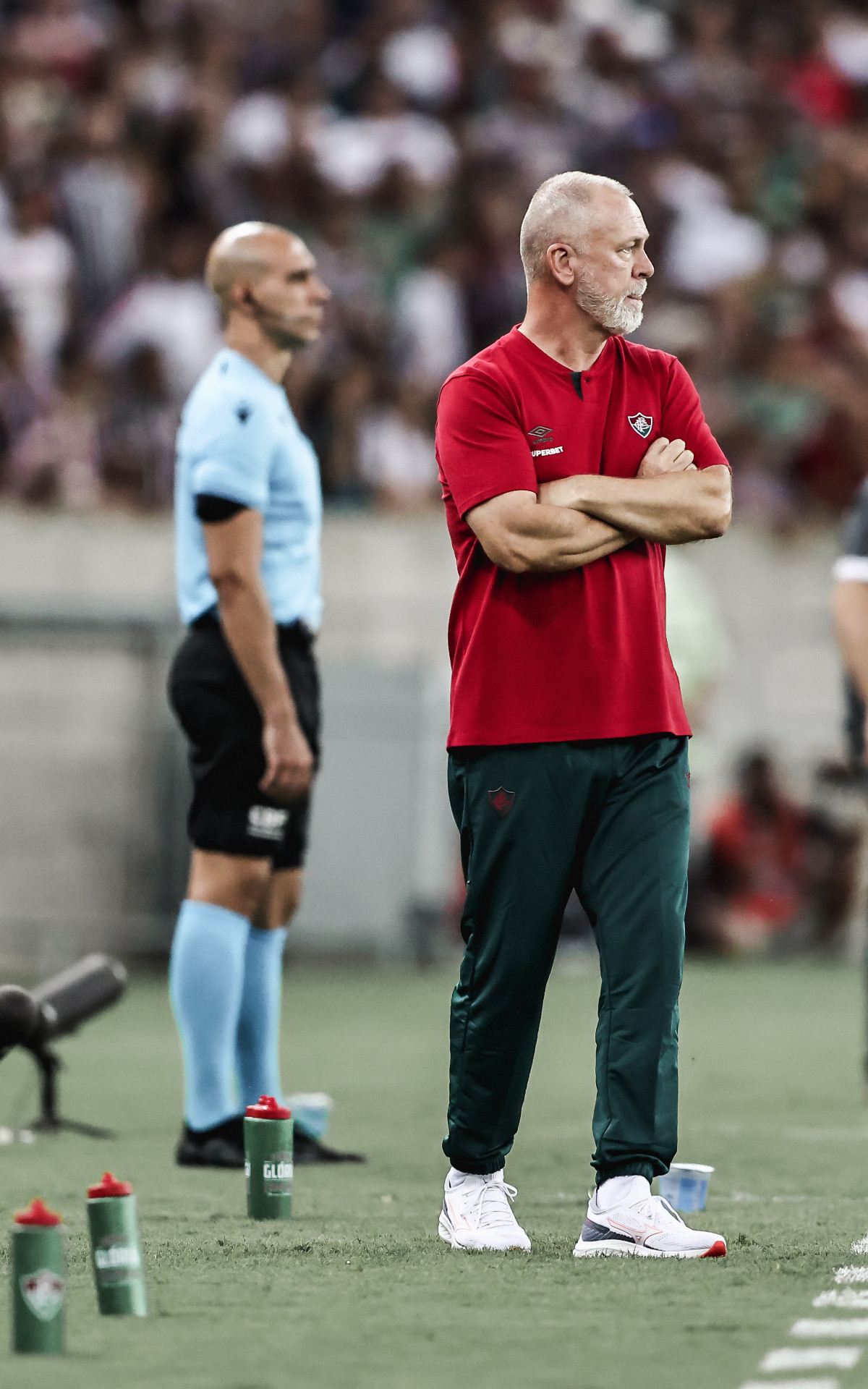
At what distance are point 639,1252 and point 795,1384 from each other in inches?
47.0

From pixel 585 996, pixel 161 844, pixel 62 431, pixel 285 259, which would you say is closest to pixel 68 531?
pixel 62 431

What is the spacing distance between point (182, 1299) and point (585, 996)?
783 cm

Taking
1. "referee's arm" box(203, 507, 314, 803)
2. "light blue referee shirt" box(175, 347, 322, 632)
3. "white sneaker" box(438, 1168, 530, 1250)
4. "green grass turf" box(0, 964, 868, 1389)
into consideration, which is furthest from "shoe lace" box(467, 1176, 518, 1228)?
"light blue referee shirt" box(175, 347, 322, 632)

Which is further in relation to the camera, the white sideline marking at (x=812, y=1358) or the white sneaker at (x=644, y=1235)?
the white sneaker at (x=644, y=1235)

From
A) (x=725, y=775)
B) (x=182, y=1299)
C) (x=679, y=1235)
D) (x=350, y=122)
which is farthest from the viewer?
(x=350, y=122)

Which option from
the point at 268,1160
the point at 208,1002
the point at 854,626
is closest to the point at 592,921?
the point at 268,1160

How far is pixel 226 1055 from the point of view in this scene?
19.2 ft

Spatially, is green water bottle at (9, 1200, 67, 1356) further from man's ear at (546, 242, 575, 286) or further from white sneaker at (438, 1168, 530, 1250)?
man's ear at (546, 242, 575, 286)

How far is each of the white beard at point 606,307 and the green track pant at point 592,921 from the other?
82cm

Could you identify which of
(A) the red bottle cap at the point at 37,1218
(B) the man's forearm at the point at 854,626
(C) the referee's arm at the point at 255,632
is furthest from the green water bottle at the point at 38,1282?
(B) the man's forearm at the point at 854,626

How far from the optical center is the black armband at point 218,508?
581 centimetres

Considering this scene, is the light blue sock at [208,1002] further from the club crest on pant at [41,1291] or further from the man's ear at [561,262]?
the club crest on pant at [41,1291]

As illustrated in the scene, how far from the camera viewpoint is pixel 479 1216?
4.42 meters

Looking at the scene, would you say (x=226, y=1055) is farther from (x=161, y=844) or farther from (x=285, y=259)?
(x=161, y=844)
